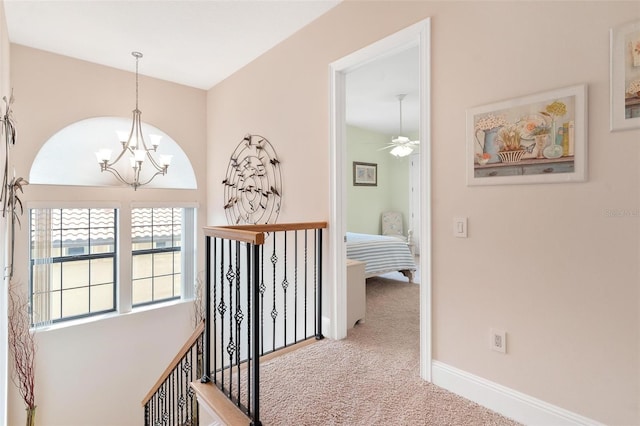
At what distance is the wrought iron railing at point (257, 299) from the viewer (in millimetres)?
1732

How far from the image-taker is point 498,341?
1.76 metres

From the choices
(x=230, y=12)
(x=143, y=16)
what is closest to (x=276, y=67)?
(x=230, y=12)

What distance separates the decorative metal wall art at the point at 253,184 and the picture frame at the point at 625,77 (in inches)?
103

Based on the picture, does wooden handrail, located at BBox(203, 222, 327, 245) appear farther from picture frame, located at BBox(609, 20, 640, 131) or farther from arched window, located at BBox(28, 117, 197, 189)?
arched window, located at BBox(28, 117, 197, 189)

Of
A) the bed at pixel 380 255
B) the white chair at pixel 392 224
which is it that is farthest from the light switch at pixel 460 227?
the white chair at pixel 392 224

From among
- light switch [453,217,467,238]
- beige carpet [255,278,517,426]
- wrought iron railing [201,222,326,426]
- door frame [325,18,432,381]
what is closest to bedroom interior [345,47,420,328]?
door frame [325,18,432,381]

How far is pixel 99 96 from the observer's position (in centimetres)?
398

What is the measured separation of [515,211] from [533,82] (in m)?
0.67

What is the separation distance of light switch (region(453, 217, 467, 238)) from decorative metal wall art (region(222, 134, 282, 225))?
191 centimetres

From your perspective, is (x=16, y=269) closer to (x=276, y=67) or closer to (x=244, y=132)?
(x=244, y=132)

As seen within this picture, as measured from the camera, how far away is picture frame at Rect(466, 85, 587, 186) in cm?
150

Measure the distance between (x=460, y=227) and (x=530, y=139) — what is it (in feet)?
1.96

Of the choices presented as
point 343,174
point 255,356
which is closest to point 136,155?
point 343,174

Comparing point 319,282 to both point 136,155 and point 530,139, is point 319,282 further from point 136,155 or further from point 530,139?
point 136,155
